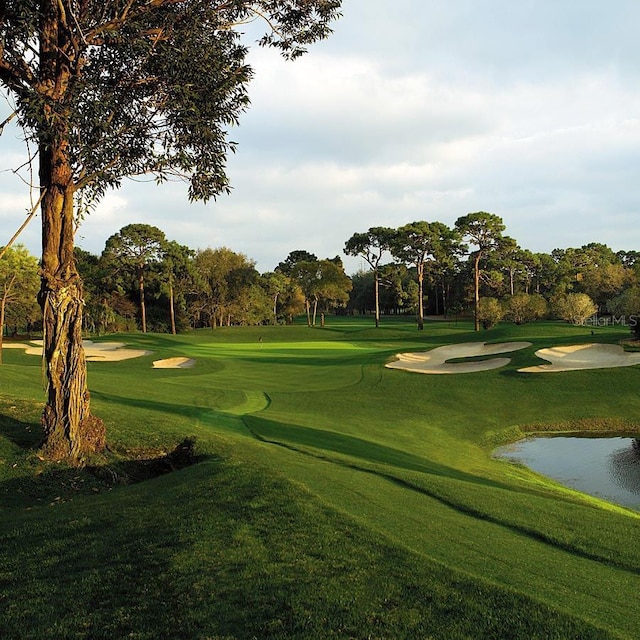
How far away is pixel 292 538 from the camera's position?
21.6 ft

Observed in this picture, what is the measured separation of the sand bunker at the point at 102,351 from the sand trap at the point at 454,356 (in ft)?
60.8

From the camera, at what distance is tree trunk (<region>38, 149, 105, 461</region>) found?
11.3 meters

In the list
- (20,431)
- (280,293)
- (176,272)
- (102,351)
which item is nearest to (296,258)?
(280,293)

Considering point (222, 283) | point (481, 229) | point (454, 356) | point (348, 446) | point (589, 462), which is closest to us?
point (348, 446)

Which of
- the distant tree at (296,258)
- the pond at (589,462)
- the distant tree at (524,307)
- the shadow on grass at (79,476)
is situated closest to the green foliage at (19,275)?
the shadow on grass at (79,476)

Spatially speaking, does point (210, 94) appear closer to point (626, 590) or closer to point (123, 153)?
point (123, 153)

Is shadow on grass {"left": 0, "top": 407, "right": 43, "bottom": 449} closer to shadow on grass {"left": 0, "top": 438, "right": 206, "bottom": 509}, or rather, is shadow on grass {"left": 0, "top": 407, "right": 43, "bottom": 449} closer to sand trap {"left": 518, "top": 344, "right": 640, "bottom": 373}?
shadow on grass {"left": 0, "top": 438, "right": 206, "bottom": 509}

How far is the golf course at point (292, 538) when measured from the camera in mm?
4711

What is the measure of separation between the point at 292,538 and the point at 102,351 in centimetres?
3560

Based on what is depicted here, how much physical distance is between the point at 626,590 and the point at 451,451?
11585 mm

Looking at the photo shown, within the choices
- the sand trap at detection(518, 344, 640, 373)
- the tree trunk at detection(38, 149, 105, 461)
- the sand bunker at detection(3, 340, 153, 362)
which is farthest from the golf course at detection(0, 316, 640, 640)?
the sand bunker at detection(3, 340, 153, 362)

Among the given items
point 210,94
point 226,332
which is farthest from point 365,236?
point 210,94

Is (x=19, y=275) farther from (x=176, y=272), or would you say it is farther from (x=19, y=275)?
(x=176, y=272)

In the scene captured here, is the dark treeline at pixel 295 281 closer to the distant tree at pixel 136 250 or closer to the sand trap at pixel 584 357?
the distant tree at pixel 136 250
